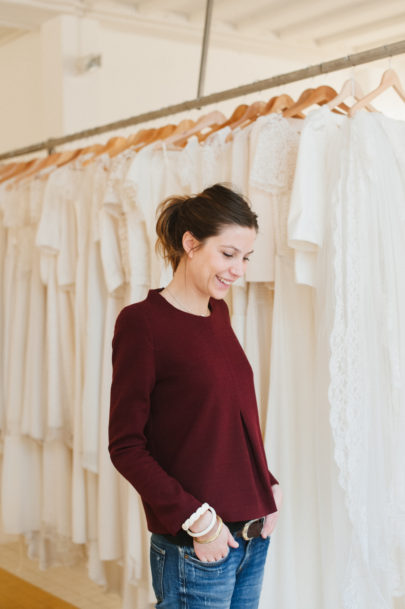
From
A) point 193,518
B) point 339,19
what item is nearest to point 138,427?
point 193,518

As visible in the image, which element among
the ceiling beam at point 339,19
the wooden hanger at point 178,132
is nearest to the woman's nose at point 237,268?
the wooden hanger at point 178,132

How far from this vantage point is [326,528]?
2199mm

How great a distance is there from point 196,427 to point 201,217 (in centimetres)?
46

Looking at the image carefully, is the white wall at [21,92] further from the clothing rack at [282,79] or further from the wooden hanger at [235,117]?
the wooden hanger at [235,117]

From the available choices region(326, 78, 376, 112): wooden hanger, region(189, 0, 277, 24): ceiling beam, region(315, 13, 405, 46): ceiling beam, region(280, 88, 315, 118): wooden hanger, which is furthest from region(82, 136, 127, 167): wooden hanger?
region(315, 13, 405, 46): ceiling beam

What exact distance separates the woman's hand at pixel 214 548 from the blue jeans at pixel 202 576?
0.11ft

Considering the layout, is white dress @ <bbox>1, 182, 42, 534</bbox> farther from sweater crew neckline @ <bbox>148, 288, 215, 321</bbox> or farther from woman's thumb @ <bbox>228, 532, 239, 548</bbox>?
woman's thumb @ <bbox>228, 532, 239, 548</bbox>

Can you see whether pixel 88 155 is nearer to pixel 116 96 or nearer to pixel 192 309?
pixel 116 96

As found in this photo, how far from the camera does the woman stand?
1.59 m

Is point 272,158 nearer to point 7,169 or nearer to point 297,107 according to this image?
point 297,107

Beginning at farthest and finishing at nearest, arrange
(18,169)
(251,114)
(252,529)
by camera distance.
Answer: (18,169), (251,114), (252,529)

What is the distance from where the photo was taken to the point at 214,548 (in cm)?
158

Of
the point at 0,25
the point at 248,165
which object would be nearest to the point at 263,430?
the point at 248,165

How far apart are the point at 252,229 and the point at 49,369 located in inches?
67.6
